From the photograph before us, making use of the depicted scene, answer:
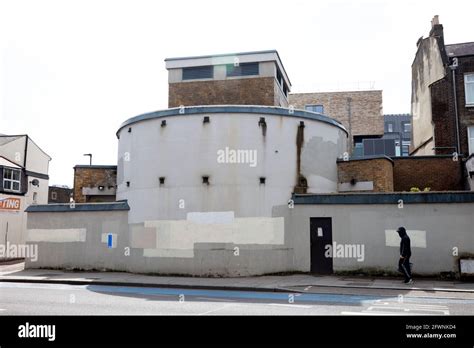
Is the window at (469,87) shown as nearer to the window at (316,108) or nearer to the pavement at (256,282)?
the pavement at (256,282)

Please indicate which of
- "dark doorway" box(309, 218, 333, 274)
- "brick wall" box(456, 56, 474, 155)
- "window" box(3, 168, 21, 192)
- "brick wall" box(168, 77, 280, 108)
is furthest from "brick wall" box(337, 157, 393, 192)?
"window" box(3, 168, 21, 192)

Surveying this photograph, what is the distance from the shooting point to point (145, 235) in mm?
18562

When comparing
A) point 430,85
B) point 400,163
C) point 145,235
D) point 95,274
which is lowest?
point 95,274

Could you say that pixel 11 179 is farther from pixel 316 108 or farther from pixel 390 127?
pixel 390 127

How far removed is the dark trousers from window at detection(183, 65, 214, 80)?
15393mm

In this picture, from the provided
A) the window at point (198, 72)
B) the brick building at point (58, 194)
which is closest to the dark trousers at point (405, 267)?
the window at point (198, 72)

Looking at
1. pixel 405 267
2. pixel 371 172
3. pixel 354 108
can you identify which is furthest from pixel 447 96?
pixel 354 108

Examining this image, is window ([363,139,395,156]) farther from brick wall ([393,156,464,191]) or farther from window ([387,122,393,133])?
window ([387,122,393,133])

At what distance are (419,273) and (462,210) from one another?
8.78ft
